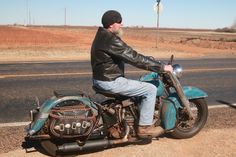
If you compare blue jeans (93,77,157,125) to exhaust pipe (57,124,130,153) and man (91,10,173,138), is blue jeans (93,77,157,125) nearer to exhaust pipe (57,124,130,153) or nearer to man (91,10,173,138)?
man (91,10,173,138)

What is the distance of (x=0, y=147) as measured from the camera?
5422 millimetres

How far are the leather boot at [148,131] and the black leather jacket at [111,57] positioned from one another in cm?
79

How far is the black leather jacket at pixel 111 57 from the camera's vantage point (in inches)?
194

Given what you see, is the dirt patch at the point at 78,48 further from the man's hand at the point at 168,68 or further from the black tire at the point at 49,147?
the man's hand at the point at 168,68

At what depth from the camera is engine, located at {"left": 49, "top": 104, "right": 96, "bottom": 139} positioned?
15.9 ft

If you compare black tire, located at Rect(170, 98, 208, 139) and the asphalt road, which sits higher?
black tire, located at Rect(170, 98, 208, 139)

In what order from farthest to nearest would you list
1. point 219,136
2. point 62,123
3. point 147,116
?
point 219,136
point 147,116
point 62,123

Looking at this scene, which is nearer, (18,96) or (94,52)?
(94,52)

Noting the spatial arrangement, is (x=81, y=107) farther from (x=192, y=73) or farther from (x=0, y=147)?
(x=192, y=73)

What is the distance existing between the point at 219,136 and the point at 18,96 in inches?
187

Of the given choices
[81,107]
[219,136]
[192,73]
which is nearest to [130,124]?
[81,107]

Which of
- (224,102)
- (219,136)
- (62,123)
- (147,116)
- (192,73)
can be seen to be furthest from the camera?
(192,73)

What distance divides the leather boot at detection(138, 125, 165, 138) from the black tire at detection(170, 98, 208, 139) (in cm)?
42

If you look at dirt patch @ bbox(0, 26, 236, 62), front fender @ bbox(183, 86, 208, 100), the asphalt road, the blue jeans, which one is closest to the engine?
the blue jeans
